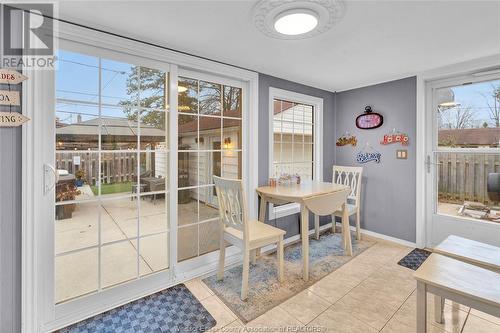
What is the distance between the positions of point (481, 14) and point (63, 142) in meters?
3.15

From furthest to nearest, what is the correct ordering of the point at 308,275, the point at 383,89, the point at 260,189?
the point at 383,89 < the point at 260,189 < the point at 308,275

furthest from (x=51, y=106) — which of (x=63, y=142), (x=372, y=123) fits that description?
(x=372, y=123)

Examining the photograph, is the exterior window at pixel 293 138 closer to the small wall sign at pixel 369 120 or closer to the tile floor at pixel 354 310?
the small wall sign at pixel 369 120

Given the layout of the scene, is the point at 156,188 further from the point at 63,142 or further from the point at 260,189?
the point at 260,189

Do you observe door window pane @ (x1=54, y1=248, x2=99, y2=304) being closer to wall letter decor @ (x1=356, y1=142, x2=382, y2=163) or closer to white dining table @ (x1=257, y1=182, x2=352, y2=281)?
white dining table @ (x1=257, y1=182, x2=352, y2=281)

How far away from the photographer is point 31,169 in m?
1.61

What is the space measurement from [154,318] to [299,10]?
7.93 feet

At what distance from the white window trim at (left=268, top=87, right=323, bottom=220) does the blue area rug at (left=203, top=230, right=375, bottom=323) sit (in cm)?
47

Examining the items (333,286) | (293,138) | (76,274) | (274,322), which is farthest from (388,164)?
(76,274)

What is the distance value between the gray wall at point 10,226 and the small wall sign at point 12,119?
0.03 m

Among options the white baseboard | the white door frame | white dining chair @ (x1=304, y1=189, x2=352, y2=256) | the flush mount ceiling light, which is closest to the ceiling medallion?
the flush mount ceiling light

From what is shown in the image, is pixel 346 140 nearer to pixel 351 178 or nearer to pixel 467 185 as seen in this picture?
pixel 351 178

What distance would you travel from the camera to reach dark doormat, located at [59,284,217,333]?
171 cm

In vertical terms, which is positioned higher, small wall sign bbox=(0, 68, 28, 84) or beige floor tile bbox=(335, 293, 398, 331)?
small wall sign bbox=(0, 68, 28, 84)
